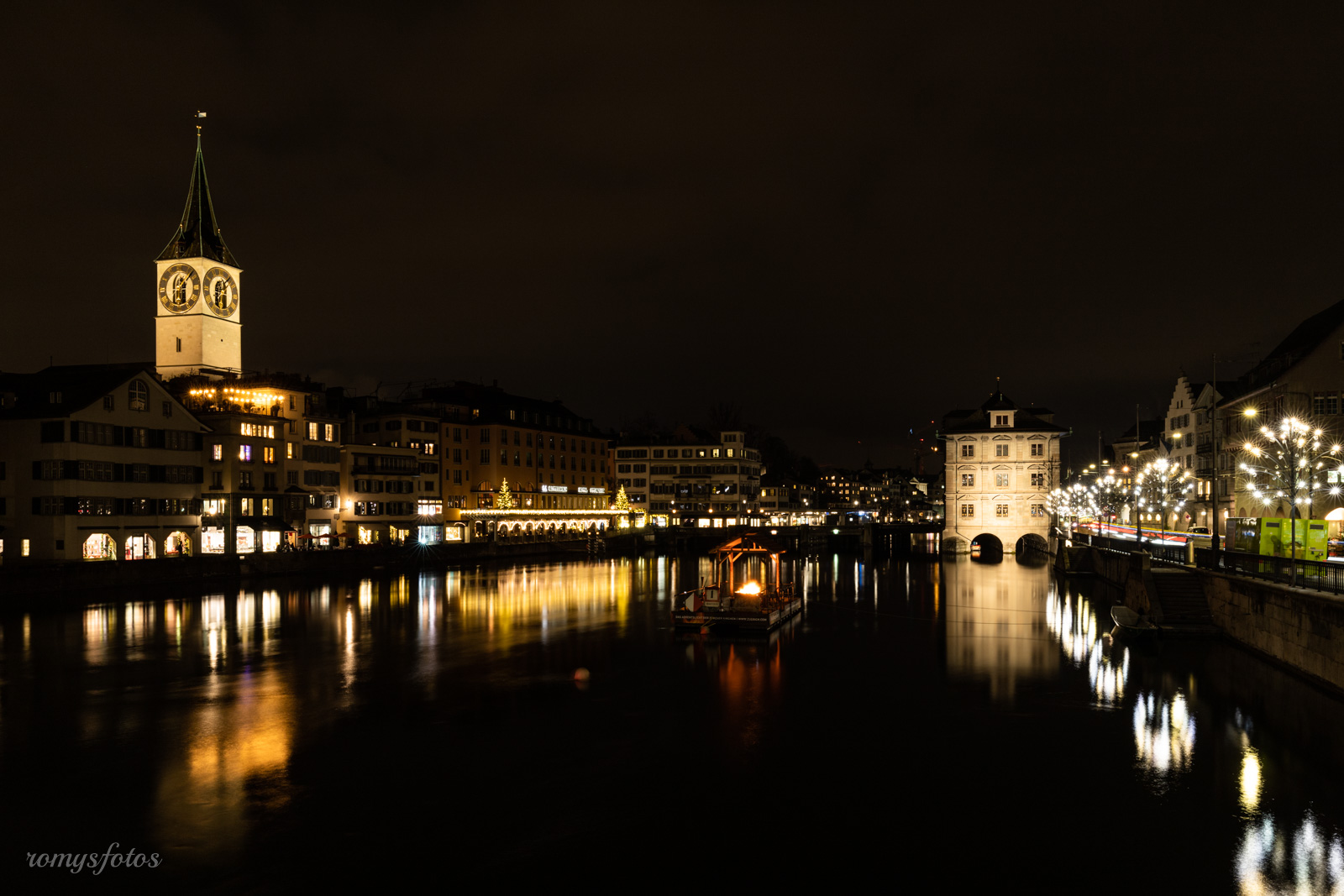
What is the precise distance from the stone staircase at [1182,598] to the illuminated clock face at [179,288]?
95442 millimetres

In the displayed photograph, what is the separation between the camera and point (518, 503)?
391 feet

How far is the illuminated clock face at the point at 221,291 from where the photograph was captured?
10119cm

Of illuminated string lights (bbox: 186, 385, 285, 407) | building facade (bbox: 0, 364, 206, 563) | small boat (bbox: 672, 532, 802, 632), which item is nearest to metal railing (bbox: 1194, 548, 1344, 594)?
small boat (bbox: 672, 532, 802, 632)

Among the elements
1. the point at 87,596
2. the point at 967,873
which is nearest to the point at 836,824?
the point at 967,873

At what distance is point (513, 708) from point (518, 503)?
9152cm

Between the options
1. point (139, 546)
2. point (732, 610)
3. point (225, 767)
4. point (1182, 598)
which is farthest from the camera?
point (139, 546)

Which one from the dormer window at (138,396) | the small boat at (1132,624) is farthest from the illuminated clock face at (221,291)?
the small boat at (1132,624)

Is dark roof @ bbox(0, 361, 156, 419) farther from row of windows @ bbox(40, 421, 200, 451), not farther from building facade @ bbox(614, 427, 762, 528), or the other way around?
building facade @ bbox(614, 427, 762, 528)

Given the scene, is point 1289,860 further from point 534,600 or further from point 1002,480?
point 1002,480

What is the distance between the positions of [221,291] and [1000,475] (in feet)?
280

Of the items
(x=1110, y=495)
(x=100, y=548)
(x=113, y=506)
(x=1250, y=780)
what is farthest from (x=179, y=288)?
(x=1250, y=780)

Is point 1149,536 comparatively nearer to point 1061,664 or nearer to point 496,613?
point 1061,664

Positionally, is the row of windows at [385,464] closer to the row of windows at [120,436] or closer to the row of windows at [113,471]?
the row of windows at [120,436]

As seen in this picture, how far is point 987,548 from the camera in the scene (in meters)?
104
